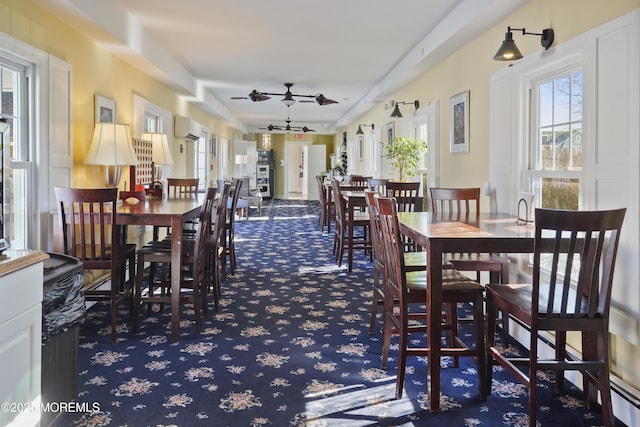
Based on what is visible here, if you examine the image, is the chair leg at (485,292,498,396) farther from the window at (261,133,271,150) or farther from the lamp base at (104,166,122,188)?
the window at (261,133,271,150)

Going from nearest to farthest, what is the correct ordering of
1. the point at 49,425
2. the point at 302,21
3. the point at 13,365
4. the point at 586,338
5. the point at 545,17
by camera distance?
the point at 13,365 < the point at 49,425 < the point at 586,338 < the point at 545,17 < the point at 302,21

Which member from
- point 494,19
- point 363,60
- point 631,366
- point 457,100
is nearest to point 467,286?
point 631,366

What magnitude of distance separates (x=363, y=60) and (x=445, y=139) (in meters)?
Answer: 1.73

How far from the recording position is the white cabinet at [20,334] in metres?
1.37

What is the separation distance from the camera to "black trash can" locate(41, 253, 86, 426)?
75.7 inches

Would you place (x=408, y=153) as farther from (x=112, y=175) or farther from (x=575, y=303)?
(x=575, y=303)

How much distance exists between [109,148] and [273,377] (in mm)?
2501

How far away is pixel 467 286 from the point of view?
2.47 meters

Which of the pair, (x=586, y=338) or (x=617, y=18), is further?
(x=617, y=18)

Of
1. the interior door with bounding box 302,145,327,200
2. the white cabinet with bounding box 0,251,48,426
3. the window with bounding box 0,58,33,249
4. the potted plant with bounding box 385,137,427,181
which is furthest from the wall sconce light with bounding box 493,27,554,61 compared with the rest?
the interior door with bounding box 302,145,327,200

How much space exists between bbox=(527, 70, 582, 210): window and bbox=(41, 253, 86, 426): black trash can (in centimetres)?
271

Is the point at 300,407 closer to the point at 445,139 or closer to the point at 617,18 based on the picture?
the point at 617,18

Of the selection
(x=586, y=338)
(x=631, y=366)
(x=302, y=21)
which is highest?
(x=302, y=21)

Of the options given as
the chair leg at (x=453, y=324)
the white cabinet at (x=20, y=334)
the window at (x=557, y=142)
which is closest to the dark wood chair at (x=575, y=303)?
the chair leg at (x=453, y=324)
